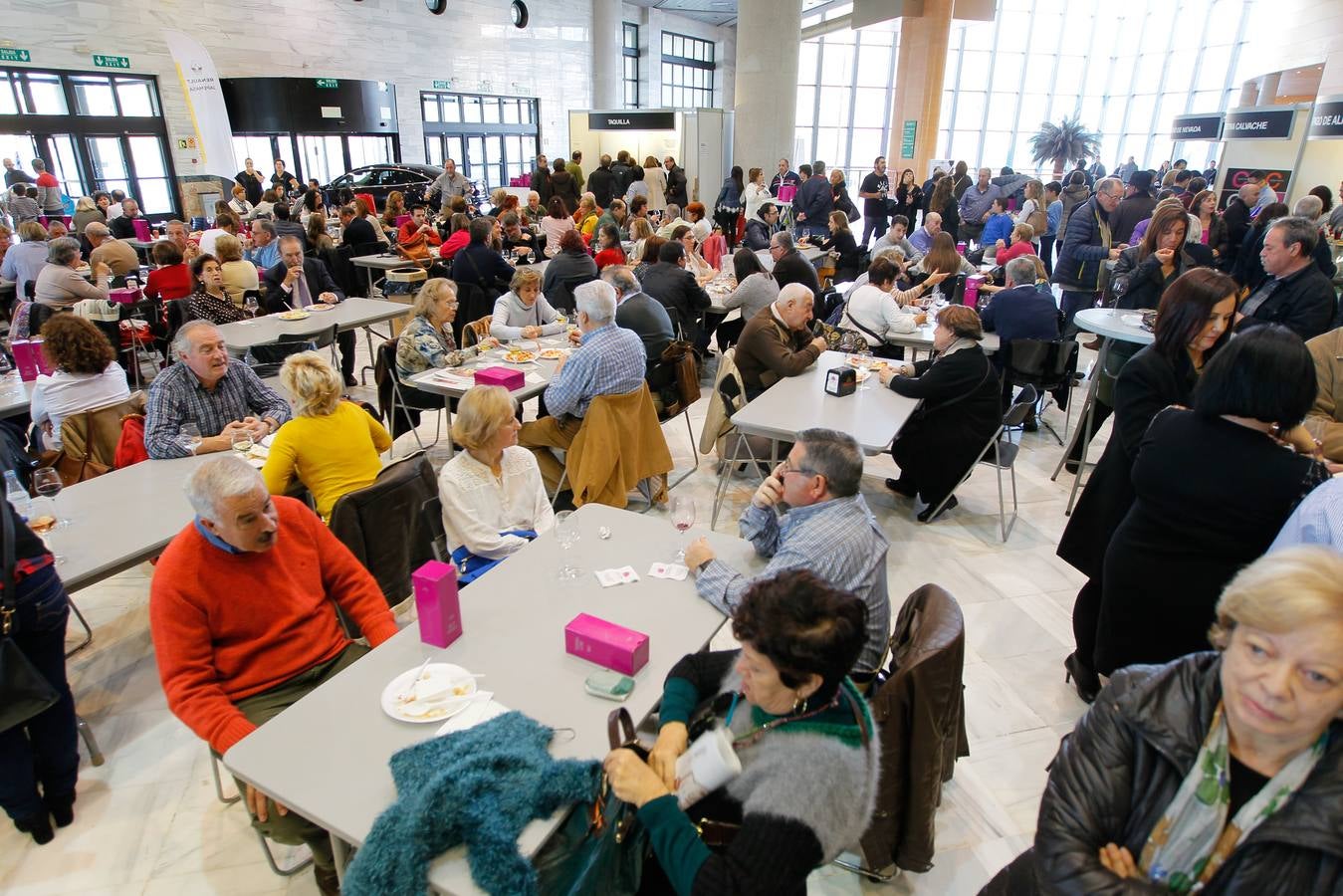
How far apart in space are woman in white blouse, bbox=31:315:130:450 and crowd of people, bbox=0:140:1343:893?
15 millimetres

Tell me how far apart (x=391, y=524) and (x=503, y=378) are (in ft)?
5.25

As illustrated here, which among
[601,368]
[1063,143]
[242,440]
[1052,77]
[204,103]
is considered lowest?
[242,440]

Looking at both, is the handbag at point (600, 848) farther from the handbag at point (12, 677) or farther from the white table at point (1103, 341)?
the white table at point (1103, 341)

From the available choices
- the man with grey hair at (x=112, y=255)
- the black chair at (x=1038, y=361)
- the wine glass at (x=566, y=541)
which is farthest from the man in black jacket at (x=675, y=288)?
the man with grey hair at (x=112, y=255)

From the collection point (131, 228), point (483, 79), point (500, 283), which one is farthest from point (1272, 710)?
point (483, 79)

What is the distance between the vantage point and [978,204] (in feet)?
35.1

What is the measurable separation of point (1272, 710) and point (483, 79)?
750 inches

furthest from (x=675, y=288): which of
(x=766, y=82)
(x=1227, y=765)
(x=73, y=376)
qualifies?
(x=766, y=82)

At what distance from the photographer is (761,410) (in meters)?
4.05

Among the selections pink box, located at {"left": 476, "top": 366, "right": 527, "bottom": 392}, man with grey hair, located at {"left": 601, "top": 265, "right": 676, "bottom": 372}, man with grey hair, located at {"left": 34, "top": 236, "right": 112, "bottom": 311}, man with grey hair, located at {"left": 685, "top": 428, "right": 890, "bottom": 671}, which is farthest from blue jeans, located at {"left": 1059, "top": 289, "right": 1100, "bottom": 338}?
man with grey hair, located at {"left": 34, "top": 236, "right": 112, "bottom": 311}

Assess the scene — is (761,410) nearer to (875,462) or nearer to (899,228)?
(875,462)

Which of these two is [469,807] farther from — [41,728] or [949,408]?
[949,408]

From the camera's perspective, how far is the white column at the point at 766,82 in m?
13.2

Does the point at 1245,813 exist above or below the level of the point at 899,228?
below
